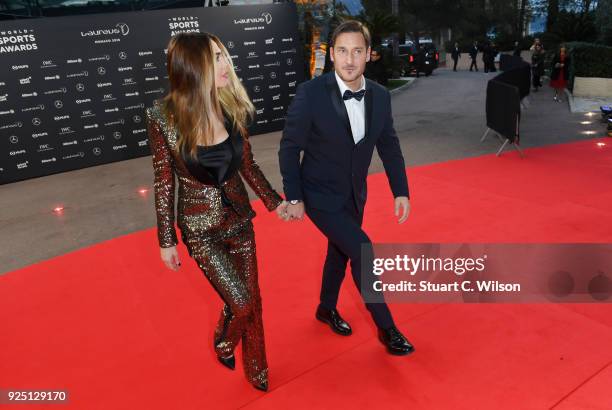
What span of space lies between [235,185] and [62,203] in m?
5.94

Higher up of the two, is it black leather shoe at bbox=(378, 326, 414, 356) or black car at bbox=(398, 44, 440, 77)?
black car at bbox=(398, 44, 440, 77)

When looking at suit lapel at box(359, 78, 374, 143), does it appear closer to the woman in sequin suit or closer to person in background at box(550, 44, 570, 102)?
the woman in sequin suit

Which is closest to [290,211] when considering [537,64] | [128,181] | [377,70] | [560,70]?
[128,181]

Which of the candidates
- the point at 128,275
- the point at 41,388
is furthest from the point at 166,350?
the point at 128,275

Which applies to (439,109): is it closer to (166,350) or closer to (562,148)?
(562,148)

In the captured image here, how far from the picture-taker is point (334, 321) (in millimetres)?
3404

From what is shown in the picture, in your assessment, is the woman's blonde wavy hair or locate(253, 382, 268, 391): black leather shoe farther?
locate(253, 382, 268, 391): black leather shoe

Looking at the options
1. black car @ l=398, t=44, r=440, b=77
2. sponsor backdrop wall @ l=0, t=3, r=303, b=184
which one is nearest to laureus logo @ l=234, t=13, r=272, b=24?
sponsor backdrop wall @ l=0, t=3, r=303, b=184

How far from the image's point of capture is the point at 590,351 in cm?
305

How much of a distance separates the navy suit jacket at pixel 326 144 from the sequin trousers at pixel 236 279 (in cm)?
43

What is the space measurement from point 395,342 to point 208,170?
→ 5.06 ft

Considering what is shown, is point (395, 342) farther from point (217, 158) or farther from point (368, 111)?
point (217, 158)

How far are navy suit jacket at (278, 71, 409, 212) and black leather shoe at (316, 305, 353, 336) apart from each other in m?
0.88

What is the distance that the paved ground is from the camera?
5.98m
